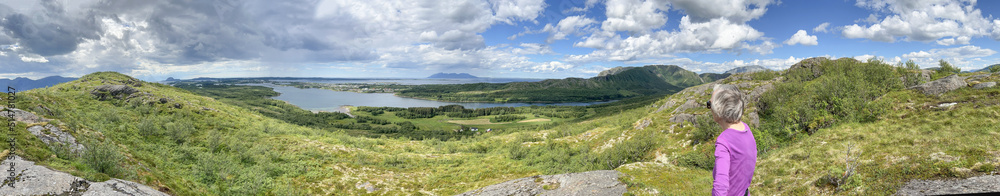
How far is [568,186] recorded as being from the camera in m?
15.3

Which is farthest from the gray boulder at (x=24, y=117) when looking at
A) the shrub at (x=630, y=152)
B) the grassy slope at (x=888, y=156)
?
the shrub at (x=630, y=152)

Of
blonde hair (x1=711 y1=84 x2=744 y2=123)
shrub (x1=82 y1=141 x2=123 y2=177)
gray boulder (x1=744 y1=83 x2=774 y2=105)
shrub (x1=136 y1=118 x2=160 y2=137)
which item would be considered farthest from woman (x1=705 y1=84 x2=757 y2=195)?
gray boulder (x1=744 y1=83 x2=774 y2=105)

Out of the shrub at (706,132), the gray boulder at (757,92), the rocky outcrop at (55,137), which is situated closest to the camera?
the rocky outcrop at (55,137)

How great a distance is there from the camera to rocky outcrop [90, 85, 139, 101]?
41.8m

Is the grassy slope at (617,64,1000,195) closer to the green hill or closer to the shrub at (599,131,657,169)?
the green hill

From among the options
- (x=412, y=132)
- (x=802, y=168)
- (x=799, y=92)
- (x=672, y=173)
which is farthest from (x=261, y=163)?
(x=412, y=132)

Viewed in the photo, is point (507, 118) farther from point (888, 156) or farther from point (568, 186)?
point (888, 156)

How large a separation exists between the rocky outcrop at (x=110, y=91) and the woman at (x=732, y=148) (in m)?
66.2

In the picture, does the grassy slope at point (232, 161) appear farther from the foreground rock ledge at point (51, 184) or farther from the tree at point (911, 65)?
the tree at point (911, 65)

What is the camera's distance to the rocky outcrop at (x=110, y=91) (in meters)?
41.8

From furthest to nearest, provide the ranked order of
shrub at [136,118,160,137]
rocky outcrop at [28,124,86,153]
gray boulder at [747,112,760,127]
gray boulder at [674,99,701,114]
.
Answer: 1. gray boulder at [674,99,701,114]
2. gray boulder at [747,112,760,127]
3. shrub at [136,118,160,137]
4. rocky outcrop at [28,124,86,153]

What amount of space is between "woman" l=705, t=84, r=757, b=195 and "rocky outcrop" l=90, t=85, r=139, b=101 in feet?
217

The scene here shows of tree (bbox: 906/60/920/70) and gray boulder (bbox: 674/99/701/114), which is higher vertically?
tree (bbox: 906/60/920/70)

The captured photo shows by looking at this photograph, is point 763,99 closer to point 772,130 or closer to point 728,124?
point 772,130
